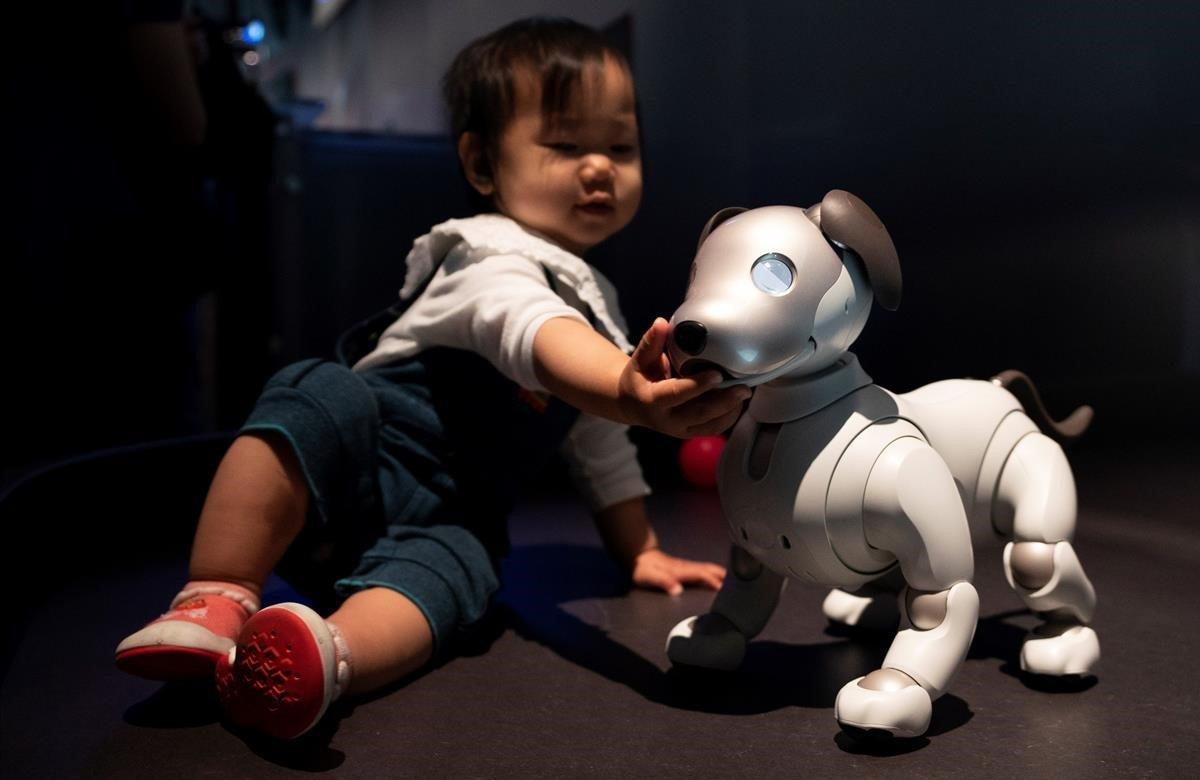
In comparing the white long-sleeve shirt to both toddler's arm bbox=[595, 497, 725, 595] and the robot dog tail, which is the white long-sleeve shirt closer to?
toddler's arm bbox=[595, 497, 725, 595]

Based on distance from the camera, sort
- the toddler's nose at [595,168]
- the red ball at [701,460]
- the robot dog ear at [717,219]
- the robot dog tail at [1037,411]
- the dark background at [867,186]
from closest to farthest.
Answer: the robot dog ear at [717,219], the robot dog tail at [1037,411], the toddler's nose at [595,168], the dark background at [867,186], the red ball at [701,460]

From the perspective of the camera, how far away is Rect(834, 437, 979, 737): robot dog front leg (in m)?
0.65

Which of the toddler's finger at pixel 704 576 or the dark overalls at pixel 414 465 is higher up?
the dark overalls at pixel 414 465

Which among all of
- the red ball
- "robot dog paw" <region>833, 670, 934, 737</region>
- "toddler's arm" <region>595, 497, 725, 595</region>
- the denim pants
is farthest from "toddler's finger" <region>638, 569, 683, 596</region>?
the red ball

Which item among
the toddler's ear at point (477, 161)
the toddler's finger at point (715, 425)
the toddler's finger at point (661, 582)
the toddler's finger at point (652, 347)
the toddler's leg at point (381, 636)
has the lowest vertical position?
the toddler's finger at point (661, 582)

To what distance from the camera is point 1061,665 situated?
2.43ft

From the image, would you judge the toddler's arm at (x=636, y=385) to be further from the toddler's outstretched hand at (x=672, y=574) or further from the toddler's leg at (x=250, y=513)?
the toddler's outstretched hand at (x=672, y=574)

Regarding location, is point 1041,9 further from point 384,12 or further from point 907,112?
point 384,12

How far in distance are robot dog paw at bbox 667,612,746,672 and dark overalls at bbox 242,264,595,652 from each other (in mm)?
181

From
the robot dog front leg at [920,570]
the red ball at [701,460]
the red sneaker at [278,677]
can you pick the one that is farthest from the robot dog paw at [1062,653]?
the red ball at [701,460]

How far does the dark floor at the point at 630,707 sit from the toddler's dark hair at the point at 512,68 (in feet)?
1.49

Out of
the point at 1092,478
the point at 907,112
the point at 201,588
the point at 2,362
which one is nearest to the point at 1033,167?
the point at 907,112

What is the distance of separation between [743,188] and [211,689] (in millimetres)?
1213

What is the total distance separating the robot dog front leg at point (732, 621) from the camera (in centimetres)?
78
